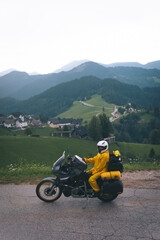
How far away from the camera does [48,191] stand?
657 cm

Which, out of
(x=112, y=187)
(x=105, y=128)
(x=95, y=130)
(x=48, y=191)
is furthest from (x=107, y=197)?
(x=105, y=128)

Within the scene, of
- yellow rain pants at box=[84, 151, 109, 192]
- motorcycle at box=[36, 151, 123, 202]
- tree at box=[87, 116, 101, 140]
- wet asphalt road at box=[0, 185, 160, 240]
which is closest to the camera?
wet asphalt road at box=[0, 185, 160, 240]

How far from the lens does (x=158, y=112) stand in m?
147

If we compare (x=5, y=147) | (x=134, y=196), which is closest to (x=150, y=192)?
(x=134, y=196)

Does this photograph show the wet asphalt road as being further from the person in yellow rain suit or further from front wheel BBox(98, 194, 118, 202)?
the person in yellow rain suit

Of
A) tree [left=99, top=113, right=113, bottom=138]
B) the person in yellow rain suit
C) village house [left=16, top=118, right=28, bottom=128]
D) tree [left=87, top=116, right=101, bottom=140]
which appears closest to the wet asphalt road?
the person in yellow rain suit

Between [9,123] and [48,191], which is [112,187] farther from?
[9,123]

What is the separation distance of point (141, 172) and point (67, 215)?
5.57 meters

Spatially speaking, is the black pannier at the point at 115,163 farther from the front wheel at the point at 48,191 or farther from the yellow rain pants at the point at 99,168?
the front wheel at the point at 48,191

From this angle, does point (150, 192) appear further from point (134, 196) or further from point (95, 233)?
point (95, 233)

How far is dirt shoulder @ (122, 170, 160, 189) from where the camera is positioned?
781cm

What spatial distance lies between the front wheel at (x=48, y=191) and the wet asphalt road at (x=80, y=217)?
0.18 m

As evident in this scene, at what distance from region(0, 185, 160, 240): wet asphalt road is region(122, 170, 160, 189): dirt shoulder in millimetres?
749

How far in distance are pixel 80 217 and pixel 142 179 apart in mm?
4351
